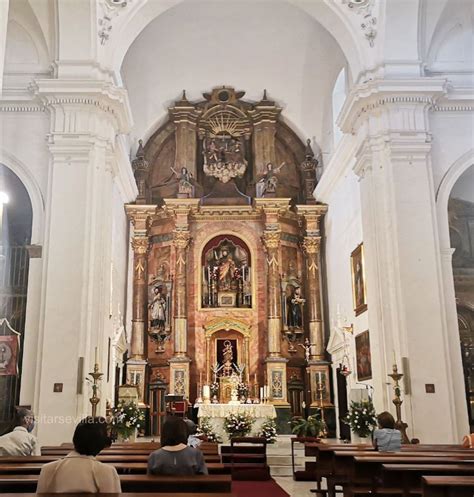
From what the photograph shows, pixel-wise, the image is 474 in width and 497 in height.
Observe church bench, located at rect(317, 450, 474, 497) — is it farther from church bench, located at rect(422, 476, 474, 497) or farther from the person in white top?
the person in white top

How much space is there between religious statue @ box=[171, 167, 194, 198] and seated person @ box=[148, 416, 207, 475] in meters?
16.9

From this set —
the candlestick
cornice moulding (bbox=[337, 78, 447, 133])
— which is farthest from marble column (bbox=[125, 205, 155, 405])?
cornice moulding (bbox=[337, 78, 447, 133])

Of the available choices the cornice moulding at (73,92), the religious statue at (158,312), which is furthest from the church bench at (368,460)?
the religious statue at (158,312)

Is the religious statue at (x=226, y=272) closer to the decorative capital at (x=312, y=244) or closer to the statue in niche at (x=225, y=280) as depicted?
the statue in niche at (x=225, y=280)

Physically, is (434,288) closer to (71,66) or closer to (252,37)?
(71,66)

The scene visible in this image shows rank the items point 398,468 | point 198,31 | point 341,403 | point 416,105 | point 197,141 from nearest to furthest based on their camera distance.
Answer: point 398,468
point 416,105
point 341,403
point 198,31
point 197,141

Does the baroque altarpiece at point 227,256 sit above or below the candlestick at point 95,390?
above

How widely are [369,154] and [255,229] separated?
8.91 m

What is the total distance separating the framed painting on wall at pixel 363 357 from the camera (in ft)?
49.9

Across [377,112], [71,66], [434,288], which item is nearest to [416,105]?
[377,112]

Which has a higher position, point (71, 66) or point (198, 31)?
point (198, 31)

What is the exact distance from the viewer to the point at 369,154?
13.4 m

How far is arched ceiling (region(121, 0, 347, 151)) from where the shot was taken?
19.9 m

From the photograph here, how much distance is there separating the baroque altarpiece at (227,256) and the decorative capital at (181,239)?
0.11ft
